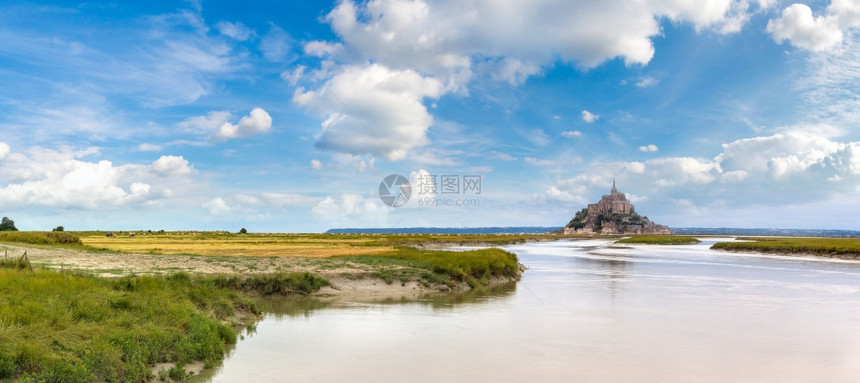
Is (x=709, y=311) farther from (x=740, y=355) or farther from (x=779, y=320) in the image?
(x=740, y=355)

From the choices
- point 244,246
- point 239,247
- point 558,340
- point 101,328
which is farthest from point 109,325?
point 244,246

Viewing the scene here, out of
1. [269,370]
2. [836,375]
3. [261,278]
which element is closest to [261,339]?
[269,370]

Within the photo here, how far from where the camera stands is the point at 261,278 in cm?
2816

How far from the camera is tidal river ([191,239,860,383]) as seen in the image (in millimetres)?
13945

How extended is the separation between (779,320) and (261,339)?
20.8 metres

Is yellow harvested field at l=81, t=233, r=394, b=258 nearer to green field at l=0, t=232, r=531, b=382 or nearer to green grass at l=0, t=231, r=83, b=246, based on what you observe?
green grass at l=0, t=231, r=83, b=246

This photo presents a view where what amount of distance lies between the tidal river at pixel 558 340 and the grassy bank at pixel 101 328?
128 centimetres

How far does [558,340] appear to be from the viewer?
18000mm

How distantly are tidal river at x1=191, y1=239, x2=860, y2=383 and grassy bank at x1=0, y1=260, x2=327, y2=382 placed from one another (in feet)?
4.19

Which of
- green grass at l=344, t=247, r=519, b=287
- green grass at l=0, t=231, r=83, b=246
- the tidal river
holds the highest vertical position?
green grass at l=0, t=231, r=83, b=246

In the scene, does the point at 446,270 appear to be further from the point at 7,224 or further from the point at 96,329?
the point at 7,224

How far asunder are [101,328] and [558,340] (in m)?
13.2

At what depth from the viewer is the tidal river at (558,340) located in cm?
1395

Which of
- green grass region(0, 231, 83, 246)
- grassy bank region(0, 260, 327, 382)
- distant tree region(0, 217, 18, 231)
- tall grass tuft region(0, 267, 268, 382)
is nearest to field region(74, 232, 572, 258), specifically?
green grass region(0, 231, 83, 246)
